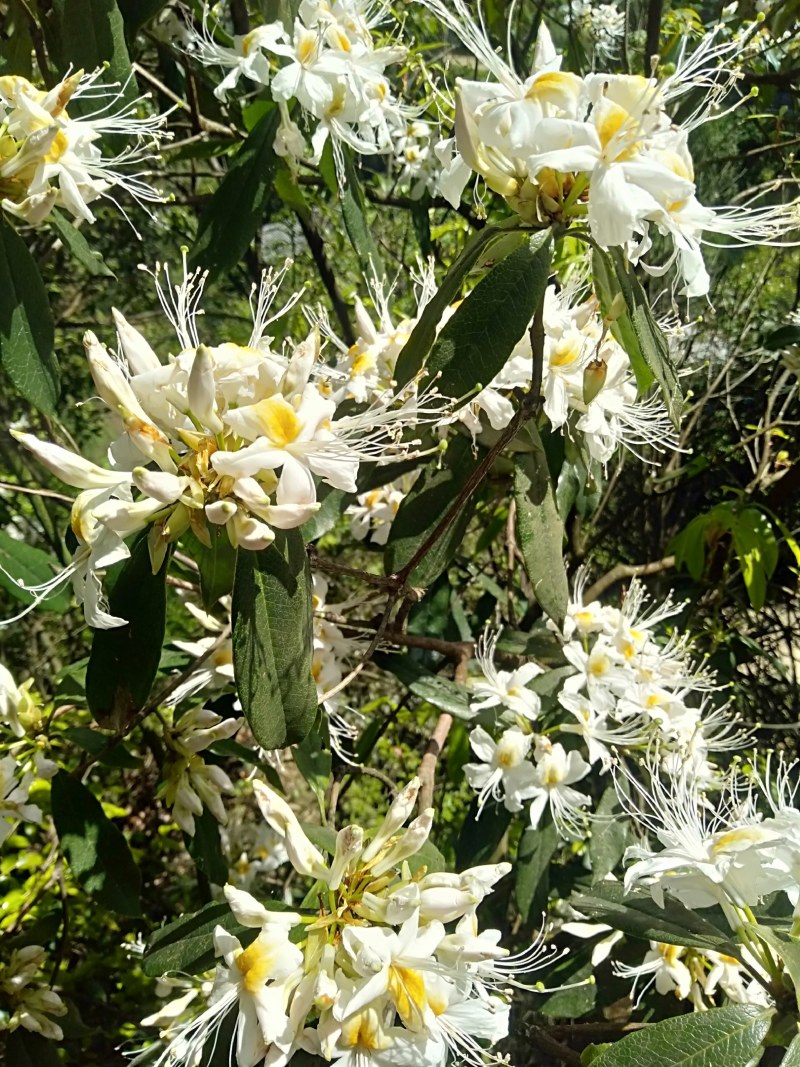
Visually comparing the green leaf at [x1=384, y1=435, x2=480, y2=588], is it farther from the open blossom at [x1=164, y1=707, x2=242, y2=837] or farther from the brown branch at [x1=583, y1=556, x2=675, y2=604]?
the brown branch at [x1=583, y1=556, x2=675, y2=604]

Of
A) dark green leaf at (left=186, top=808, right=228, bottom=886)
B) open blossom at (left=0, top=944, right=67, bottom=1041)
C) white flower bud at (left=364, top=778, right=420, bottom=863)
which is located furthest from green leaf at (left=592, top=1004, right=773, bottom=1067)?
open blossom at (left=0, top=944, right=67, bottom=1041)

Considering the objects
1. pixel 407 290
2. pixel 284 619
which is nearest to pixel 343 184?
pixel 284 619

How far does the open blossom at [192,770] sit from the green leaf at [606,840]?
606mm

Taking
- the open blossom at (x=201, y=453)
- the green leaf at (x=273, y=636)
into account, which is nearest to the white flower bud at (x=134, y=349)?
the open blossom at (x=201, y=453)

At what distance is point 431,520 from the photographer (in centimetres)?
107

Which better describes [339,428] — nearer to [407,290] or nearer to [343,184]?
[343,184]

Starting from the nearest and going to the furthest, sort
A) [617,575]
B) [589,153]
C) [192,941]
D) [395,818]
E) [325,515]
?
1. [589,153]
2. [395,818]
3. [192,941]
4. [325,515]
5. [617,575]

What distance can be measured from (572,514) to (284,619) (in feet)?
4.20

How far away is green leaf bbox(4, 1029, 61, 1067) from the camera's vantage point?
1237 mm

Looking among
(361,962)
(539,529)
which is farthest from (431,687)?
(361,962)

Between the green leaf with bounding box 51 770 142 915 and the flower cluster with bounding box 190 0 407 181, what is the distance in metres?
1.00

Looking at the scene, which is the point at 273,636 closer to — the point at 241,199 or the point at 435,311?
the point at 435,311

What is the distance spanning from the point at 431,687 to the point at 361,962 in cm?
58

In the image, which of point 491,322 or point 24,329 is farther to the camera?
point 24,329
